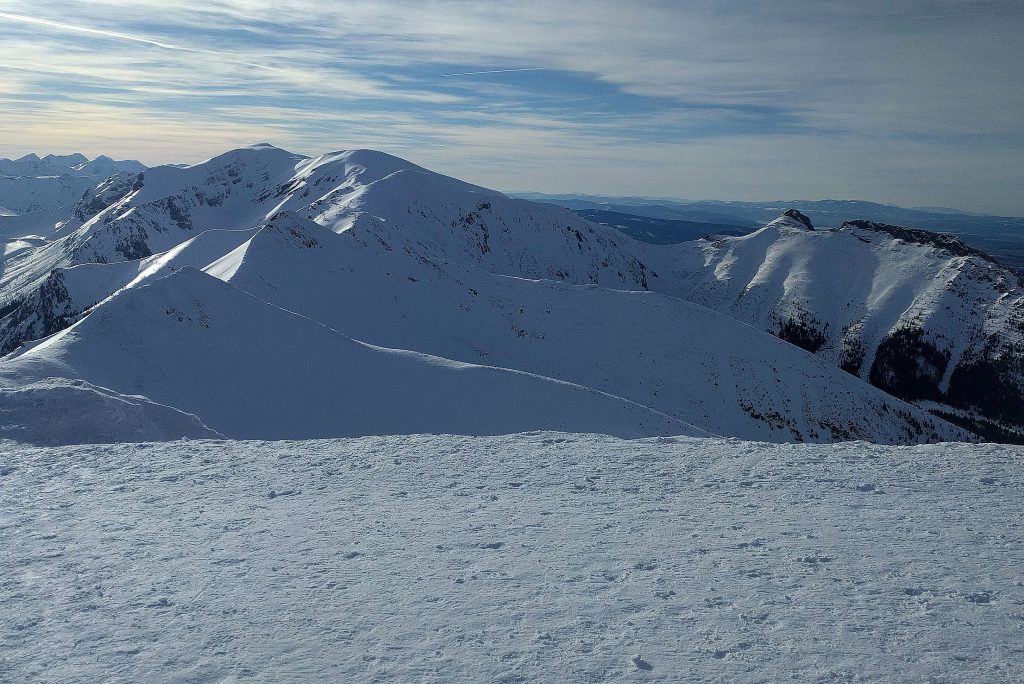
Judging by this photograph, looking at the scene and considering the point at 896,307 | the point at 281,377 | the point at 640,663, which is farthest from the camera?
the point at 896,307

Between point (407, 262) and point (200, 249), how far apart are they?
3427 cm

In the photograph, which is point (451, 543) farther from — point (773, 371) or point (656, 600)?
point (773, 371)

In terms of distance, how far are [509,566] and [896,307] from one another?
6879 inches

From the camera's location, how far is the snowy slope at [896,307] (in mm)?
137750

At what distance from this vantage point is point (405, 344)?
59.6 meters

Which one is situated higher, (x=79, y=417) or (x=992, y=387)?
(x=79, y=417)

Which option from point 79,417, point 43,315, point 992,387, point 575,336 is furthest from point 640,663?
point 992,387

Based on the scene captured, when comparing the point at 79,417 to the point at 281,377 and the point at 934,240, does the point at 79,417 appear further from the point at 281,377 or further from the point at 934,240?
the point at 934,240

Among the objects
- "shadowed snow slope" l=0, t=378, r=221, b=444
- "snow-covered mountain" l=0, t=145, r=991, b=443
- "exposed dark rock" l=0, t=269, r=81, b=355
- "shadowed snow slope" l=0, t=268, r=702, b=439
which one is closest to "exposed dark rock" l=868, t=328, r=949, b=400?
"snow-covered mountain" l=0, t=145, r=991, b=443

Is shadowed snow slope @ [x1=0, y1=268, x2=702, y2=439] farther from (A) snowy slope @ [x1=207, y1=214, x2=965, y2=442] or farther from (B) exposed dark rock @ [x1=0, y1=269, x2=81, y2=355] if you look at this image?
(B) exposed dark rock @ [x1=0, y1=269, x2=81, y2=355]

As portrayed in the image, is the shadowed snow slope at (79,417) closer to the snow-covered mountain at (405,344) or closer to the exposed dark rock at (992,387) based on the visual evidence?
the snow-covered mountain at (405,344)

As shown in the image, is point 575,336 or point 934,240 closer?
point 575,336

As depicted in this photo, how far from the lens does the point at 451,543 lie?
1013 centimetres

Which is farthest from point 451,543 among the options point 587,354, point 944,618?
point 587,354
